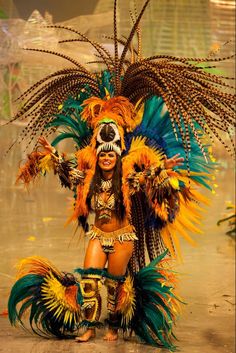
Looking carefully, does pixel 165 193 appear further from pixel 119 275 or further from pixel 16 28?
pixel 16 28

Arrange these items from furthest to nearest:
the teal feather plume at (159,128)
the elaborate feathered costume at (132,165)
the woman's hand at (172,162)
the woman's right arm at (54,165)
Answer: the teal feather plume at (159,128) < the woman's right arm at (54,165) < the elaborate feathered costume at (132,165) < the woman's hand at (172,162)

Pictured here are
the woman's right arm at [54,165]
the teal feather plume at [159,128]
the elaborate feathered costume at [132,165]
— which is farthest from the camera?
the teal feather plume at [159,128]

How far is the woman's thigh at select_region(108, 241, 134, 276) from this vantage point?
4.30 m

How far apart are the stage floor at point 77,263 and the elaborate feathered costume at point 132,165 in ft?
0.52

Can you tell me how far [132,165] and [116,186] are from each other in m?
0.13

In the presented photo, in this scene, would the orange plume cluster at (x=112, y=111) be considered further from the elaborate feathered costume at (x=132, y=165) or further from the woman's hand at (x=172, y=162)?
the woman's hand at (x=172, y=162)

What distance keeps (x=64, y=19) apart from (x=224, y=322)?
248cm

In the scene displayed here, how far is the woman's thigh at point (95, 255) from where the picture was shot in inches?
169

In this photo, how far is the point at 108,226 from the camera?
4.30 metres

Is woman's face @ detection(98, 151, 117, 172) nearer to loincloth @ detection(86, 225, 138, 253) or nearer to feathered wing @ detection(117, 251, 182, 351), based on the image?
loincloth @ detection(86, 225, 138, 253)

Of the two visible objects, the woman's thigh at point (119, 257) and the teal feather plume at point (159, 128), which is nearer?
the woman's thigh at point (119, 257)

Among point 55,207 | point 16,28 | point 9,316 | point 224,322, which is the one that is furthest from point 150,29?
point 9,316

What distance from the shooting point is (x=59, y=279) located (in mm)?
4398

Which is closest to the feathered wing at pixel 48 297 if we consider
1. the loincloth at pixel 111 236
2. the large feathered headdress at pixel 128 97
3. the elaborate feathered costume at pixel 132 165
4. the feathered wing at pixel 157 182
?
the elaborate feathered costume at pixel 132 165
